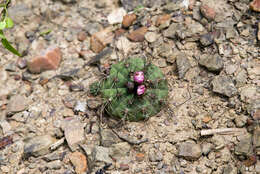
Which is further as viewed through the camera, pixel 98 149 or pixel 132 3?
pixel 132 3

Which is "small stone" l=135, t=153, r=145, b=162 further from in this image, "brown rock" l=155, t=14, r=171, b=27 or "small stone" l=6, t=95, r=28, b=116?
"brown rock" l=155, t=14, r=171, b=27

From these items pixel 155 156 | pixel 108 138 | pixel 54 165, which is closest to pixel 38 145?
pixel 54 165

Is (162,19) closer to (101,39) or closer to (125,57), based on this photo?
(125,57)

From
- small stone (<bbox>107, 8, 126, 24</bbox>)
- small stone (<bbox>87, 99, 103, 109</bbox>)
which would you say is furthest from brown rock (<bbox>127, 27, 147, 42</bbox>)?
small stone (<bbox>87, 99, 103, 109</bbox>)

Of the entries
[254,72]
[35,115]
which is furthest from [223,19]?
[35,115]

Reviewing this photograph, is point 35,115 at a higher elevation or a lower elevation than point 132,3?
lower

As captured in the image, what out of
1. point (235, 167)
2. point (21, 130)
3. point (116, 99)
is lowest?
point (21, 130)

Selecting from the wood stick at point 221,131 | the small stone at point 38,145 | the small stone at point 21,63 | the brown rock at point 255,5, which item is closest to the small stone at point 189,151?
the wood stick at point 221,131

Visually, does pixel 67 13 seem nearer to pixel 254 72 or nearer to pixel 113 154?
pixel 113 154
